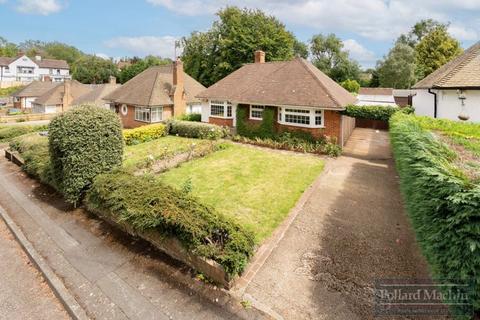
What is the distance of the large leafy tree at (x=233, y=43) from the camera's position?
4125 cm

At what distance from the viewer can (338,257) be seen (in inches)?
269

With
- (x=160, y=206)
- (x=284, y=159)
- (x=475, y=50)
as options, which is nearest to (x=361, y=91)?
(x=475, y=50)

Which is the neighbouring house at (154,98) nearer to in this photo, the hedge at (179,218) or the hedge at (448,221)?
the hedge at (179,218)

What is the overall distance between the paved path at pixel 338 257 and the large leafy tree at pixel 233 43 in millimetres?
34792

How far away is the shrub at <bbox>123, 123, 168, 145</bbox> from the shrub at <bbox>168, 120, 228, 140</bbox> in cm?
103

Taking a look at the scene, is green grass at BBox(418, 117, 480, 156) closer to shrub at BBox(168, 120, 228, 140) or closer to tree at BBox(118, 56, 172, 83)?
shrub at BBox(168, 120, 228, 140)

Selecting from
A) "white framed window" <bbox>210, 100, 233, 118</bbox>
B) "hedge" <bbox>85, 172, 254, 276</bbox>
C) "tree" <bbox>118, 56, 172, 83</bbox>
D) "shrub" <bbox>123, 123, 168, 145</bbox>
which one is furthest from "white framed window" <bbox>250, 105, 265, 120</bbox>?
"tree" <bbox>118, 56, 172, 83</bbox>

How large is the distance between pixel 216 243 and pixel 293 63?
19109 mm

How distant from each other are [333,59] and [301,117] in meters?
48.0

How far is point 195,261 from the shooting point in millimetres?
6434

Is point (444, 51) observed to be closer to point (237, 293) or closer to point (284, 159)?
point (284, 159)

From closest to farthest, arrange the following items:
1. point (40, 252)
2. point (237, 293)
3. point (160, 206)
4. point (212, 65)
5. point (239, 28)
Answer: point (237, 293), point (160, 206), point (40, 252), point (239, 28), point (212, 65)

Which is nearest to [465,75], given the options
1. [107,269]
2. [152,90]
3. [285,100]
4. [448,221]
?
[285,100]

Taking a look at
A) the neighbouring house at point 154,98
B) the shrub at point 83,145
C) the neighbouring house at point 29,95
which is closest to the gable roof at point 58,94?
the neighbouring house at point 29,95
